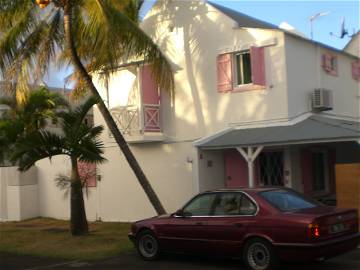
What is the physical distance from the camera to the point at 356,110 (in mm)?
20812

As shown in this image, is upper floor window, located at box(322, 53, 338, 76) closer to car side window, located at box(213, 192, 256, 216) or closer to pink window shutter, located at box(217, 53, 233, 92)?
pink window shutter, located at box(217, 53, 233, 92)

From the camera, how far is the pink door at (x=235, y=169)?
713 inches

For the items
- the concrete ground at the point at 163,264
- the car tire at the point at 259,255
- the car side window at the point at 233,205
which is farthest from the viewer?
the concrete ground at the point at 163,264

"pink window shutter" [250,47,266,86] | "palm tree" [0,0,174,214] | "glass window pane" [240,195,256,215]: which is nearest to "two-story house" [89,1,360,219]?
"pink window shutter" [250,47,266,86]

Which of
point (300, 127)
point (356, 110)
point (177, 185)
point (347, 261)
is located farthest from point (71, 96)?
point (347, 261)

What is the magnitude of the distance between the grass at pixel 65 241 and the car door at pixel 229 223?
312cm

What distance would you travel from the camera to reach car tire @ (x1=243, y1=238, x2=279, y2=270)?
9.23 meters

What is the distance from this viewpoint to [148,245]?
11.4 m

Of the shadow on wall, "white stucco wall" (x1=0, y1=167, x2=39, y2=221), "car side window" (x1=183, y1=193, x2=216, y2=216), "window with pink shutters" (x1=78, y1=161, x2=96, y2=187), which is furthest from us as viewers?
"white stucco wall" (x1=0, y1=167, x2=39, y2=221)

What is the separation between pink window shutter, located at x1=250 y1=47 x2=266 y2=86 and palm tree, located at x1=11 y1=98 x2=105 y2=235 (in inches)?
183

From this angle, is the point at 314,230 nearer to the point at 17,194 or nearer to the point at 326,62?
the point at 326,62

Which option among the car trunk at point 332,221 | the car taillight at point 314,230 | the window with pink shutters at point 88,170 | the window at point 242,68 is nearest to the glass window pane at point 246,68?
the window at point 242,68

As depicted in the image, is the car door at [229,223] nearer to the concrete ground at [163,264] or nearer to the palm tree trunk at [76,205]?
the concrete ground at [163,264]

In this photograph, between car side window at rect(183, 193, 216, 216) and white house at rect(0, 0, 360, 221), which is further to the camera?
white house at rect(0, 0, 360, 221)
